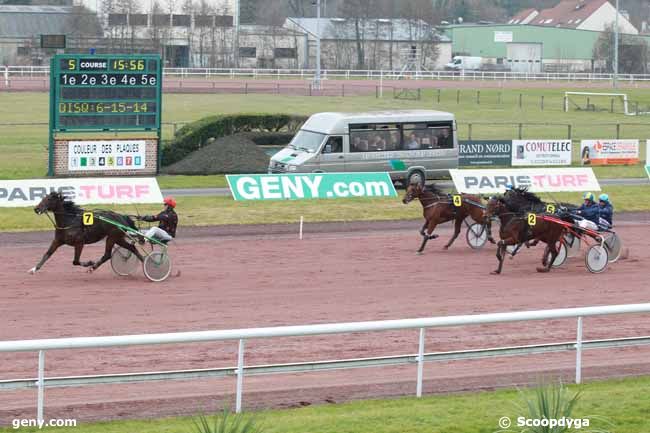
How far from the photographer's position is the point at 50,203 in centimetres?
1700

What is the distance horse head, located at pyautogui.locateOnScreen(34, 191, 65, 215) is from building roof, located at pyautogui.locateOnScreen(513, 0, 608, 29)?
88488 mm

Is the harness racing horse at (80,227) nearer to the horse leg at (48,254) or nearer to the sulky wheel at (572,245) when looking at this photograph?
the horse leg at (48,254)

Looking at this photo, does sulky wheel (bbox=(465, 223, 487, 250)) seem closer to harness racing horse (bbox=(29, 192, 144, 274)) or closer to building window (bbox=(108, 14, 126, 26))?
harness racing horse (bbox=(29, 192, 144, 274))

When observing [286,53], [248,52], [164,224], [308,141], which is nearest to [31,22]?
[248,52]

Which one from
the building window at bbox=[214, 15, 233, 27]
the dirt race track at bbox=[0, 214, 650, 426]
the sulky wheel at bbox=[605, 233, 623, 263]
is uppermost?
the building window at bbox=[214, 15, 233, 27]

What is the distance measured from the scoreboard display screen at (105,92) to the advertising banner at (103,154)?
1.44 ft

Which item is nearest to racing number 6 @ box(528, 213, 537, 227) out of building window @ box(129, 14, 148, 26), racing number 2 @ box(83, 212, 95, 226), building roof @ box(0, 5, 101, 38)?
racing number 2 @ box(83, 212, 95, 226)

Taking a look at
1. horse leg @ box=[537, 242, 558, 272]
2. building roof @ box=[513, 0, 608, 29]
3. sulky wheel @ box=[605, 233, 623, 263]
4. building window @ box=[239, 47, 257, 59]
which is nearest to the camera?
horse leg @ box=[537, 242, 558, 272]

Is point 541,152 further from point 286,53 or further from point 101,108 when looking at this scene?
point 286,53

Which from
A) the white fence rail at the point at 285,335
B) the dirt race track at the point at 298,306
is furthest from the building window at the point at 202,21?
Answer: the white fence rail at the point at 285,335

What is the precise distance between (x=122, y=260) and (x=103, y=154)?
13.1 m

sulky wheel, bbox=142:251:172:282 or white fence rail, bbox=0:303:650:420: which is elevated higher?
white fence rail, bbox=0:303:650:420

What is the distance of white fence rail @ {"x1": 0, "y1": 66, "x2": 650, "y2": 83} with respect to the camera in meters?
66.8

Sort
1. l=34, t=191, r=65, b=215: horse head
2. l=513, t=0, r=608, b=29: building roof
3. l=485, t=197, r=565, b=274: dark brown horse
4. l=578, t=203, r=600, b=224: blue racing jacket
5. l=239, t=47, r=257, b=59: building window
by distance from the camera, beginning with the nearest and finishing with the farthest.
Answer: l=34, t=191, r=65, b=215: horse head, l=485, t=197, r=565, b=274: dark brown horse, l=578, t=203, r=600, b=224: blue racing jacket, l=239, t=47, r=257, b=59: building window, l=513, t=0, r=608, b=29: building roof
